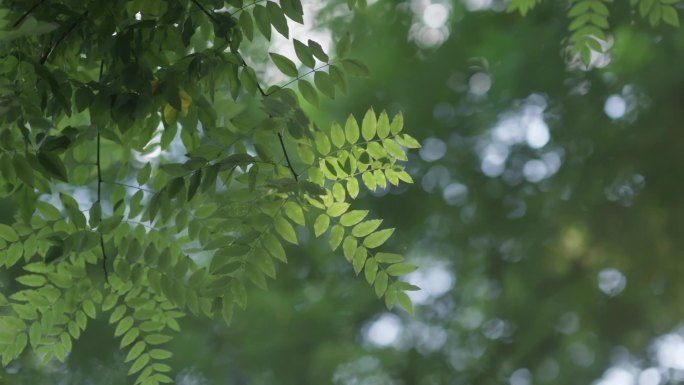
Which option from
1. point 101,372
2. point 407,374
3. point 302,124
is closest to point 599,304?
point 407,374

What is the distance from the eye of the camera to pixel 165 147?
0.91 m

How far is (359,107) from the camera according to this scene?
117 inches

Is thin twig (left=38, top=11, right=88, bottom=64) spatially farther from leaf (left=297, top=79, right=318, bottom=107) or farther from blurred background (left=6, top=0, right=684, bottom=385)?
blurred background (left=6, top=0, right=684, bottom=385)

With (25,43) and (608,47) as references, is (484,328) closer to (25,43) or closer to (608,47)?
(608,47)

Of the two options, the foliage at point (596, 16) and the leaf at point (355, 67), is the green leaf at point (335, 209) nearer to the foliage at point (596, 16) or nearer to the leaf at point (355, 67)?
the leaf at point (355, 67)

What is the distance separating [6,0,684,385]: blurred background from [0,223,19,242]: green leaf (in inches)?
79.7

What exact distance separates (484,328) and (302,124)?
2.39 m

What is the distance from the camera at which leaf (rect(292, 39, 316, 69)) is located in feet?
2.74

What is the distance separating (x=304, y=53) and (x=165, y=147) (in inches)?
6.8

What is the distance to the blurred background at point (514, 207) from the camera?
119 inches

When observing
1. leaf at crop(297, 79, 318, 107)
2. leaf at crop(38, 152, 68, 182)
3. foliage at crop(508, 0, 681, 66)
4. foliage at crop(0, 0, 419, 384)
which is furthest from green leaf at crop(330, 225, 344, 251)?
foliage at crop(508, 0, 681, 66)

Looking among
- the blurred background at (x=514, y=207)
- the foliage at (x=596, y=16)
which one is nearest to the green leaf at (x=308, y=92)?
the foliage at (x=596, y=16)

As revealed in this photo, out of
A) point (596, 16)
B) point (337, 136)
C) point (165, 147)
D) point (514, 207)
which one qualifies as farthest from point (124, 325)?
point (514, 207)

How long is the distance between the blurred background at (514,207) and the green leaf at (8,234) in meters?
2.02
